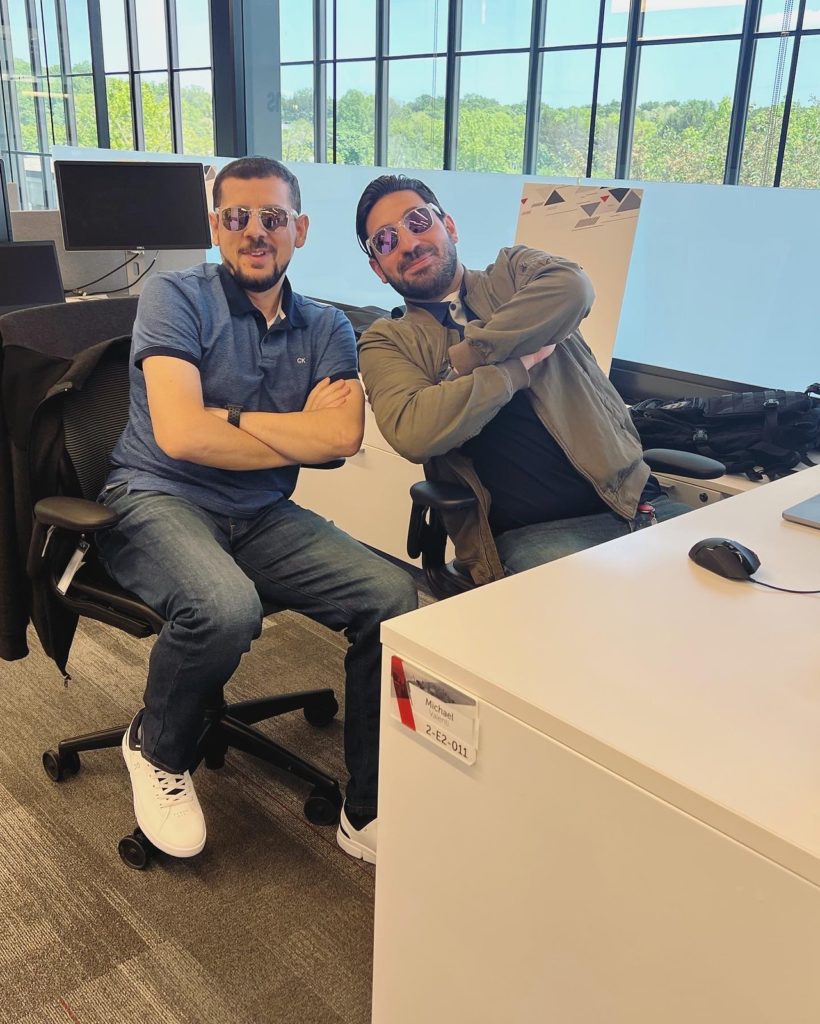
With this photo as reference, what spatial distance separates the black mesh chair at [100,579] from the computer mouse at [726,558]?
2.89 ft

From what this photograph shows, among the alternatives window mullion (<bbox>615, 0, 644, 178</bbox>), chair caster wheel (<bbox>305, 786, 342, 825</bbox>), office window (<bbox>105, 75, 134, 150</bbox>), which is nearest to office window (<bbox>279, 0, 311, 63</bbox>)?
window mullion (<bbox>615, 0, 644, 178</bbox>)

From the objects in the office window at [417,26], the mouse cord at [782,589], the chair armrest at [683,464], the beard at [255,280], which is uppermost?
the office window at [417,26]

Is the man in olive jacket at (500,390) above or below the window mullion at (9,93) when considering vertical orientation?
below

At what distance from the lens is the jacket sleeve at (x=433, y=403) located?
1783mm

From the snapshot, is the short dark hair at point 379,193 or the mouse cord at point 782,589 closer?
the mouse cord at point 782,589

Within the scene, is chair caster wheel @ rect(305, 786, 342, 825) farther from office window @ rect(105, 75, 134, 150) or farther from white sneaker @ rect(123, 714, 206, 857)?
office window @ rect(105, 75, 134, 150)

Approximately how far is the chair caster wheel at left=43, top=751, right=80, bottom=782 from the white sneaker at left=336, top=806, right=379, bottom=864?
0.66m

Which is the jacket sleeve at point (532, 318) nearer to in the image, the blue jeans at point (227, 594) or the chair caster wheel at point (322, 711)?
the blue jeans at point (227, 594)

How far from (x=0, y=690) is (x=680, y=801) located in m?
2.07

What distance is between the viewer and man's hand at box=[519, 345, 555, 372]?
1.89m

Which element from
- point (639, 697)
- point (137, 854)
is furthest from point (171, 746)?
point (639, 697)

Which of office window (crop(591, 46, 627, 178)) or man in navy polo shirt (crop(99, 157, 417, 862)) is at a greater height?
office window (crop(591, 46, 627, 178))

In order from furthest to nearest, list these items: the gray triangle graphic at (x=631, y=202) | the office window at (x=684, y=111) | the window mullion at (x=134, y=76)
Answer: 1. the window mullion at (x=134, y=76)
2. the office window at (x=684, y=111)
3. the gray triangle graphic at (x=631, y=202)

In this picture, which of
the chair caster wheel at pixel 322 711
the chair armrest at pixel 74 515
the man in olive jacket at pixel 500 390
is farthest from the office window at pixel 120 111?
the chair armrest at pixel 74 515
